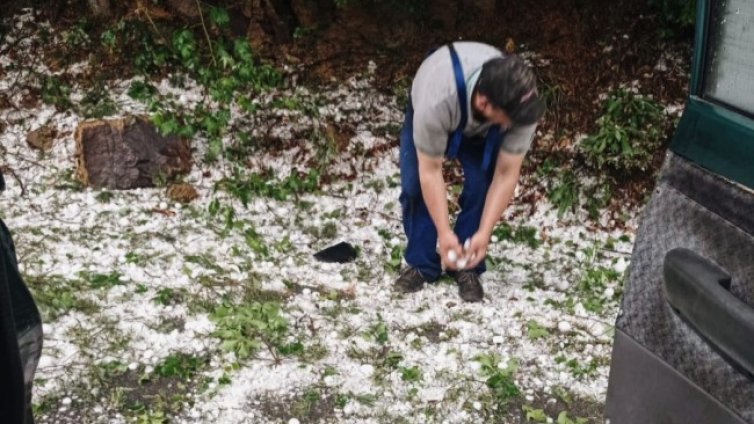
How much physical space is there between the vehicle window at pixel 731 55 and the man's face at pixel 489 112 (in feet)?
4.76

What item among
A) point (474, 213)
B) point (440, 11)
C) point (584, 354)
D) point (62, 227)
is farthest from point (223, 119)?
point (584, 354)

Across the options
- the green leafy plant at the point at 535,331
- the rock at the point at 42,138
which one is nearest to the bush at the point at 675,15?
the green leafy plant at the point at 535,331

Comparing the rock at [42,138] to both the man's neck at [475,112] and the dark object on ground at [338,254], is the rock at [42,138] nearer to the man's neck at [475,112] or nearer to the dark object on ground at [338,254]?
the dark object on ground at [338,254]

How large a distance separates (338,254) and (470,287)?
0.84 m

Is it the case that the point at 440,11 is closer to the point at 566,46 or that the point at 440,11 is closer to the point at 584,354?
the point at 566,46

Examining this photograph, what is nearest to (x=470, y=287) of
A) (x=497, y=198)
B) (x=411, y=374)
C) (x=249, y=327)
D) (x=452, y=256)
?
(x=452, y=256)

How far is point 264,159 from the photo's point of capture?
5.46 metres

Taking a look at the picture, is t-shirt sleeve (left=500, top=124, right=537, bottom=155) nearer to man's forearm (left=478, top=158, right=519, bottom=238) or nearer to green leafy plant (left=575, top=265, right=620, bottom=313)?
man's forearm (left=478, top=158, right=519, bottom=238)

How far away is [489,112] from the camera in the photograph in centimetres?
318

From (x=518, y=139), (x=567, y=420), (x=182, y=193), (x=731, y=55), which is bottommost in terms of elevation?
(x=567, y=420)

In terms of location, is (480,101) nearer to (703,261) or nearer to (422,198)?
(422,198)

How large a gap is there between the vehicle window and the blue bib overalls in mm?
1745

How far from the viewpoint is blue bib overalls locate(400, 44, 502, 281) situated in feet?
12.1

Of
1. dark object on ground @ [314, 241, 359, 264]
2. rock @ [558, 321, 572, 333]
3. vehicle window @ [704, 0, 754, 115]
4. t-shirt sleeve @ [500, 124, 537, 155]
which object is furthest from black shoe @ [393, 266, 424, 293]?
vehicle window @ [704, 0, 754, 115]
